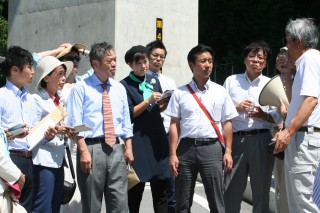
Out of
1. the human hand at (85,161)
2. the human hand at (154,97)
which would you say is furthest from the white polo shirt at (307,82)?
the human hand at (85,161)

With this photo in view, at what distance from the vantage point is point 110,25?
468 inches

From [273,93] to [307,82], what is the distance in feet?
3.88

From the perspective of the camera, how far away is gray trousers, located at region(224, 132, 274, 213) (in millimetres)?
7156

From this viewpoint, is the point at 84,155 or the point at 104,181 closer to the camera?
the point at 84,155

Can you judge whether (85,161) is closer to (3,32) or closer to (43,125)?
(43,125)

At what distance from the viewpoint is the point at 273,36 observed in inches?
895

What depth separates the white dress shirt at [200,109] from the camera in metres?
6.83

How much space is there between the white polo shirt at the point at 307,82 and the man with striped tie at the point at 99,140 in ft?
5.82

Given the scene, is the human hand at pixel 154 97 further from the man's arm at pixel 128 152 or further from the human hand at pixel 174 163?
the human hand at pixel 174 163

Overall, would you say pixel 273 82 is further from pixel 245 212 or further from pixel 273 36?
pixel 273 36

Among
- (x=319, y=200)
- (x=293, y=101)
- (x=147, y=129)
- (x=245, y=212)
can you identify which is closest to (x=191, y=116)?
(x=147, y=129)

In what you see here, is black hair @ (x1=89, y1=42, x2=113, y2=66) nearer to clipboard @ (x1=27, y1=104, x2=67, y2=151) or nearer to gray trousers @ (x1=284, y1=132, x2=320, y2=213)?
clipboard @ (x1=27, y1=104, x2=67, y2=151)

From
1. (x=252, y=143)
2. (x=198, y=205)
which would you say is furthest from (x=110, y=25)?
(x=252, y=143)

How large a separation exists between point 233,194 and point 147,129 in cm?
122
